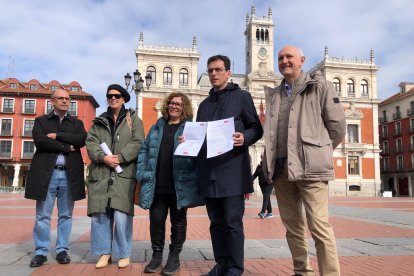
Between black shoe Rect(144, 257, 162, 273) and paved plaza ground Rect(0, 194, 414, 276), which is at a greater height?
black shoe Rect(144, 257, 162, 273)

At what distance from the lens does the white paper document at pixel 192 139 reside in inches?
145

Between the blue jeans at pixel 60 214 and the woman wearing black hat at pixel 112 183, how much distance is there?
18.5 inches

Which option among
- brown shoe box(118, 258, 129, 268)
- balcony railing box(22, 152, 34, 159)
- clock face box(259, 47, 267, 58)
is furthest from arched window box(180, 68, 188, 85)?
brown shoe box(118, 258, 129, 268)

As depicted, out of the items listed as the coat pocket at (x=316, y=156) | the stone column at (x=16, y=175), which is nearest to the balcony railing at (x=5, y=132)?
the stone column at (x=16, y=175)

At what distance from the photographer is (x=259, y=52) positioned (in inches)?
1647

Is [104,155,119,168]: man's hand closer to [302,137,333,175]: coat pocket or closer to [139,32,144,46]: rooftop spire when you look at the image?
[302,137,333,175]: coat pocket

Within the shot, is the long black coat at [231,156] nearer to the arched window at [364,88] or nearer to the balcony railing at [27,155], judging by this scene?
the arched window at [364,88]

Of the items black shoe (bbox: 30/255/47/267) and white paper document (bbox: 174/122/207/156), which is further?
black shoe (bbox: 30/255/47/267)

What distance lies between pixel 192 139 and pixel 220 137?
0.38 meters

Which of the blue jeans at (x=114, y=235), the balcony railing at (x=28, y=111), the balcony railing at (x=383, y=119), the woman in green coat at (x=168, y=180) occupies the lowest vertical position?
the blue jeans at (x=114, y=235)

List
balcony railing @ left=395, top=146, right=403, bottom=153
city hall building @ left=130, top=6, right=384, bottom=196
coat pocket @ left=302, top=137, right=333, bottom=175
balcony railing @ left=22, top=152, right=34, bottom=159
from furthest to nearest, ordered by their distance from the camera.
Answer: balcony railing @ left=395, top=146, right=403, bottom=153 < balcony railing @ left=22, top=152, right=34, bottom=159 < city hall building @ left=130, top=6, right=384, bottom=196 < coat pocket @ left=302, top=137, right=333, bottom=175

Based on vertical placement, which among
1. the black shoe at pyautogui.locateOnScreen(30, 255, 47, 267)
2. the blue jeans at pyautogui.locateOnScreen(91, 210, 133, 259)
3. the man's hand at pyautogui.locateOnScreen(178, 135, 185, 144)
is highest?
the man's hand at pyautogui.locateOnScreen(178, 135, 185, 144)

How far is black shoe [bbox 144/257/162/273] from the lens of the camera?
399 cm

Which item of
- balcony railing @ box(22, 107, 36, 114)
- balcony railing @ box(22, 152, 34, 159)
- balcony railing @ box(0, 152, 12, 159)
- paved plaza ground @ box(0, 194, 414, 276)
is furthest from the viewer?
balcony railing @ box(22, 107, 36, 114)
